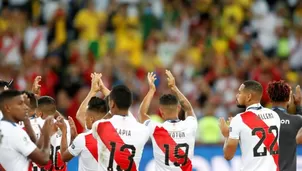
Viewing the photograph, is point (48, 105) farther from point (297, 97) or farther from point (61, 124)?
point (297, 97)

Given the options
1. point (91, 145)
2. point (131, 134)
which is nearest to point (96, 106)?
point (91, 145)

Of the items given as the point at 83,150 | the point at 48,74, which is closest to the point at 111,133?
the point at 83,150

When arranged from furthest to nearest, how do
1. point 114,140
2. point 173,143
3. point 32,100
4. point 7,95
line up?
1. point 173,143
2. point 32,100
3. point 114,140
4. point 7,95

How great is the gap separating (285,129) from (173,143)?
157 cm

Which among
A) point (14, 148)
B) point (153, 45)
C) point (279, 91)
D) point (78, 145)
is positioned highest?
point (153, 45)

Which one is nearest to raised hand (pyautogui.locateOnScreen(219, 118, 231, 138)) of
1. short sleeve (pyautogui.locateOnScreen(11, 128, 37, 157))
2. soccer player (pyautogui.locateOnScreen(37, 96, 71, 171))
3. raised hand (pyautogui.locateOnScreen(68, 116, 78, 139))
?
raised hand (pyautogui.locateOnScreen(68, 116, 78, 139))

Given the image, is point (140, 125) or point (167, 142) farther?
point (167, 142)

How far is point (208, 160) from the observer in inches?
686

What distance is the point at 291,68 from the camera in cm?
2286

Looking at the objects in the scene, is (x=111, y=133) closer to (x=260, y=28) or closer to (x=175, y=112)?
(x=175, y=112)

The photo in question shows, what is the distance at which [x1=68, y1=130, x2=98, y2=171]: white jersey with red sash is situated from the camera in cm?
1231

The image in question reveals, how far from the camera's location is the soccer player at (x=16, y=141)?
34.6 feet

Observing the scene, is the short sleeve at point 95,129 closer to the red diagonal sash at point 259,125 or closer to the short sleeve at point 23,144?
the short sleeve at point 23,144

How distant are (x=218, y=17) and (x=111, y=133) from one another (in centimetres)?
1253
